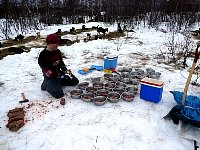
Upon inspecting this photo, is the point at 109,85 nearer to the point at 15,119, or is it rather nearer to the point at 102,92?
the point at 102,92

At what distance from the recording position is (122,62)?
20.2 ft

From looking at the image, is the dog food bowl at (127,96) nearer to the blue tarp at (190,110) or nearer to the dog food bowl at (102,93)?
the dog food bowl at (102,93)

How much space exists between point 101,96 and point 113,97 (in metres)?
0.22

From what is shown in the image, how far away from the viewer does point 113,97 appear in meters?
3.83

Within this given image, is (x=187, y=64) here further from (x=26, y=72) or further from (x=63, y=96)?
(x=26, y=72)

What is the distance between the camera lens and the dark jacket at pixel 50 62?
388 cm

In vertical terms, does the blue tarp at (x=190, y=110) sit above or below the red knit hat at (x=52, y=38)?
below

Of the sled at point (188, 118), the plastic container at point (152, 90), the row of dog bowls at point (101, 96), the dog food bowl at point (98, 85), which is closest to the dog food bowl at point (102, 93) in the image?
the row of dog bowls at point (101, 96)

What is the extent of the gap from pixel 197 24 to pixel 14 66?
13.6 m

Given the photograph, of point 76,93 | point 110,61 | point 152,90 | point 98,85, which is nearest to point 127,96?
point 152,90

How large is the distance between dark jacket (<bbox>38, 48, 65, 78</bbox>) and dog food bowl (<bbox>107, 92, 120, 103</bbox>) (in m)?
1.07

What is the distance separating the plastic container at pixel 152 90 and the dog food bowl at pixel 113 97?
484mm

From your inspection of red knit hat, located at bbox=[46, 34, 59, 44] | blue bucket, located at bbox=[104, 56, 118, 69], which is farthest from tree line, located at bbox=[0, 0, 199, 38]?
red knit hat, located at bbox=[46, 34, 59, 44]

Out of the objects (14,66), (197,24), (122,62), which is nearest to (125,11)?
(197,24)
